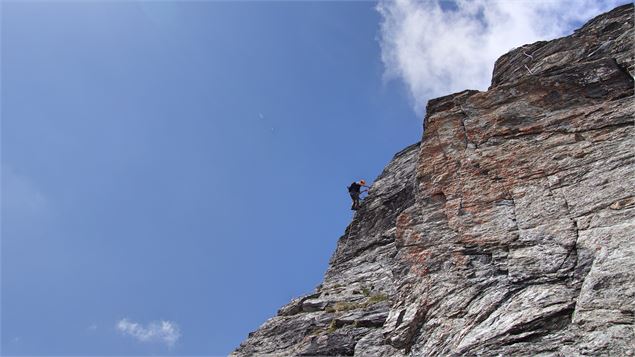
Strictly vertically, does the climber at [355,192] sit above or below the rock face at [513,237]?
above

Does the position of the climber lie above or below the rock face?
above

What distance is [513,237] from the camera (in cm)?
1916

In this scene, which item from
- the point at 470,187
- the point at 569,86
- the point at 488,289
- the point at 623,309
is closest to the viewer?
the point at 623,309

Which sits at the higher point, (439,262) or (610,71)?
(610,71)

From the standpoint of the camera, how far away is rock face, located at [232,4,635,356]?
15.7 metres

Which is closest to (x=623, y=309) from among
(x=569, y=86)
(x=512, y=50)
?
(x=569, y=86)

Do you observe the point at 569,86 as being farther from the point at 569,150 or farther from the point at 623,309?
the point at 623,309

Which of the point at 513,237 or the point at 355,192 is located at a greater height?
the point at 355,192

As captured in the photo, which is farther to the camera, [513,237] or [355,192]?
[355,192]

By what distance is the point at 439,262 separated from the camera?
67.8 feet

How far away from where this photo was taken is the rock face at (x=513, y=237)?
15.7 metres

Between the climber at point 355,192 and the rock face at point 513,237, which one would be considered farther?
the climber at point 355,192

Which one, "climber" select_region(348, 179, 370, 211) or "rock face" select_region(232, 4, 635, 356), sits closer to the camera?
"rock face" select_region(232, 4, 635, 356)

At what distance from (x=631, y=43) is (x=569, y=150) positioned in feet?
29.5
